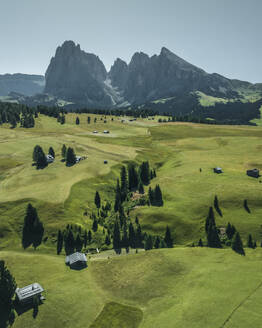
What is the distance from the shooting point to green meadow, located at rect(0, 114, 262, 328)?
50.3 m

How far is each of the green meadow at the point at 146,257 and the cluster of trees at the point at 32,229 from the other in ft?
7.58

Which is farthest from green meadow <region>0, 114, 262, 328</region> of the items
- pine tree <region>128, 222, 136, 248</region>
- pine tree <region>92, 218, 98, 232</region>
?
pine tree <region>128, 222, 136, 248</region>

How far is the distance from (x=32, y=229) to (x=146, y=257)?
38388mm

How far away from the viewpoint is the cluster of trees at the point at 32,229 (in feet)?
269

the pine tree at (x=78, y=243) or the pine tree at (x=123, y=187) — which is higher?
the pine tree at (x=123, y=187)

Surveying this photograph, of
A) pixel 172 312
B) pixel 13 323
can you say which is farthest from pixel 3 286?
pixel 172 312

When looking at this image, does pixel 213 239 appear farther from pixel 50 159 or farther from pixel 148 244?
pixel 50 159

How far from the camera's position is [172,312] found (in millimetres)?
48875

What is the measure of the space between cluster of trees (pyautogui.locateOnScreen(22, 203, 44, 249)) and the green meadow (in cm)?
231

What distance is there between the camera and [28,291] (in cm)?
5581

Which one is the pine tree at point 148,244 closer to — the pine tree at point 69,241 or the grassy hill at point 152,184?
the grassy hill at point 152,184

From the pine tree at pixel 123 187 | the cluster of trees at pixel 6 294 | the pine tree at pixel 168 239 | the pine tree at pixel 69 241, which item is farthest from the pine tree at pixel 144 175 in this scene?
the cluster of trees at pixel 6 294

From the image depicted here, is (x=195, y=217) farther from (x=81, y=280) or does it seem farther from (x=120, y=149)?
(x=120, y=149)

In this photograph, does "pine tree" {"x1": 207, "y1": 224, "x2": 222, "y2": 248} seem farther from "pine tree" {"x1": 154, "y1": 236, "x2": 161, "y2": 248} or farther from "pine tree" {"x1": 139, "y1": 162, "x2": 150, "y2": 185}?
"pine tree" {"x1": 139, "y1": 162, "x2": 150, "y2": 185}
